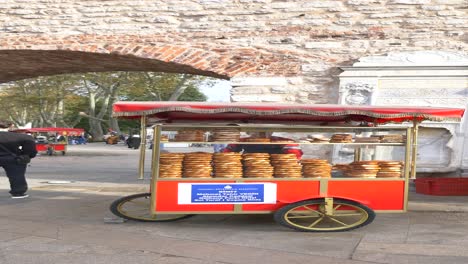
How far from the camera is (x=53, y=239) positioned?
647cm

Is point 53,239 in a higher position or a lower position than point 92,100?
lower

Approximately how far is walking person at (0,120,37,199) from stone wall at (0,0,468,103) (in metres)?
2.72

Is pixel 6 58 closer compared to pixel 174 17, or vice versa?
pixel 174 17

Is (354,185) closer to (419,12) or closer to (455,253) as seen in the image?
(455,253)

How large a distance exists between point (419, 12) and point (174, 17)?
4.83 m

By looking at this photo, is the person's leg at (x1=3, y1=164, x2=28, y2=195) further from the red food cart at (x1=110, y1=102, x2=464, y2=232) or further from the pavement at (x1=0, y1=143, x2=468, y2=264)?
the red food cart at (x1=110, y1=102, x2=464, y2=232)

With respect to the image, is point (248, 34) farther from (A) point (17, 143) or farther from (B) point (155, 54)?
(A) point (17, 143)

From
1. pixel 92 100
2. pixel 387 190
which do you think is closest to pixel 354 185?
pixel 387 190

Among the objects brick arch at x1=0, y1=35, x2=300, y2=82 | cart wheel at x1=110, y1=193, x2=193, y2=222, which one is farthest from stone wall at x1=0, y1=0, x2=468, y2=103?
cart wheel at x1=110, y1=193, x2=193, y2=222

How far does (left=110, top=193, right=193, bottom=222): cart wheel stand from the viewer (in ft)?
25.2

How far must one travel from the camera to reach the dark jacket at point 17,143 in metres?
9.85

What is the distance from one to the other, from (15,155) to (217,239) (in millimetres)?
4965

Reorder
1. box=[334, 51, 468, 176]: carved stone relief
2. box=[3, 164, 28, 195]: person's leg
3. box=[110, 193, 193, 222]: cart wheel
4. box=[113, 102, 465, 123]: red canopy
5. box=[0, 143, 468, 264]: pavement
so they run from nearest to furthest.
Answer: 1. box=[0, 143, 468, 264]: pavement
2. box=[113, 102, 465, 123]: red canopy
3. box=[110, 193, 193, 222]: cart wheel
4. box=[3, 164, 28, 195]: person's leg
5. box=[334, 51, 468, 176]: carved stone relief

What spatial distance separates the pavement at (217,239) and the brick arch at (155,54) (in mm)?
3619
